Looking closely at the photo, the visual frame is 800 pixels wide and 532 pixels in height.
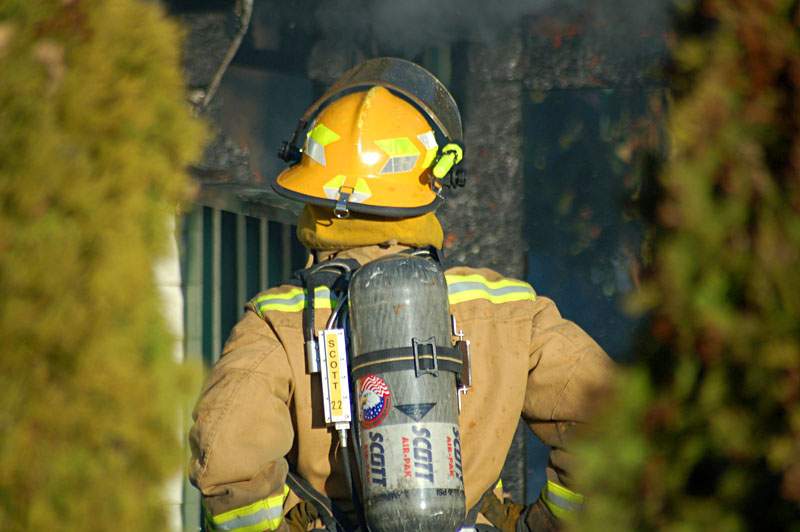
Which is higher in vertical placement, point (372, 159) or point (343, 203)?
point (372, 159)

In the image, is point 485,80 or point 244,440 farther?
point 485,80

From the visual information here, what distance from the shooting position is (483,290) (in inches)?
117

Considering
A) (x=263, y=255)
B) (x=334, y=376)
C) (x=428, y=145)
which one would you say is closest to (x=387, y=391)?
(x=334, y=376)

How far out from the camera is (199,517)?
14.9 ft

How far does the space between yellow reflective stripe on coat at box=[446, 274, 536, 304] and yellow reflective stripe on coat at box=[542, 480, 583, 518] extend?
0.59m

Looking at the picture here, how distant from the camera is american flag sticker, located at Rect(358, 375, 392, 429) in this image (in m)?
2.57

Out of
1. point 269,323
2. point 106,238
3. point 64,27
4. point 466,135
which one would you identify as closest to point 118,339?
point 106,238

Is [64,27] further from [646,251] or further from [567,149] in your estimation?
[567,149]

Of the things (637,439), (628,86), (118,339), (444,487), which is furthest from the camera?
(628,86)

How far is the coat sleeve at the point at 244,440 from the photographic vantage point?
2637 millimetres

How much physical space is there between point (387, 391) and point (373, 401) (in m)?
0.05

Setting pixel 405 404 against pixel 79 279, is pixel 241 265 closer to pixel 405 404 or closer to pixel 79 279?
pixel 405 404

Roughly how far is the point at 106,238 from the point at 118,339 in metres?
0.13

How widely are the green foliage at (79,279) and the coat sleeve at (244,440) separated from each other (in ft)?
4.28
